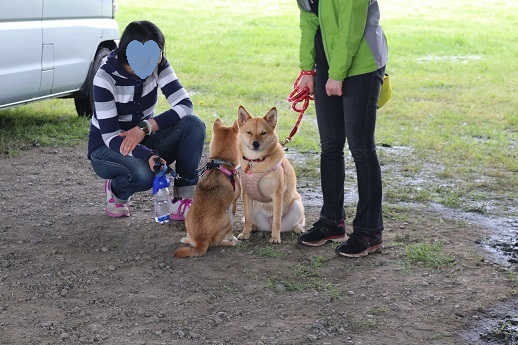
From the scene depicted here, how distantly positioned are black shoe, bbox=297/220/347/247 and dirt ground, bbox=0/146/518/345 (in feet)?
0.18

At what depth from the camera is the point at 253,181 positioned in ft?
16.6

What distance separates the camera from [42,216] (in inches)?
220

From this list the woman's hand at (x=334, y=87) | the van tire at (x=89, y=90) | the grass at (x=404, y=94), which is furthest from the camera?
the van tire at (x=89, y=90)

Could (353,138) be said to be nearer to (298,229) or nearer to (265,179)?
(265,179)

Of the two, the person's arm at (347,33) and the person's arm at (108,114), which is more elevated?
the person's arm at (347,33)

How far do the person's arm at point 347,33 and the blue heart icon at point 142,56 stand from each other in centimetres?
120

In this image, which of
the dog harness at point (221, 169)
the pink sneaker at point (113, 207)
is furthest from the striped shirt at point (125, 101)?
the dog harness at point (221, 169)

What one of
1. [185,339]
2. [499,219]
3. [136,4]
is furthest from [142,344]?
[136,4]

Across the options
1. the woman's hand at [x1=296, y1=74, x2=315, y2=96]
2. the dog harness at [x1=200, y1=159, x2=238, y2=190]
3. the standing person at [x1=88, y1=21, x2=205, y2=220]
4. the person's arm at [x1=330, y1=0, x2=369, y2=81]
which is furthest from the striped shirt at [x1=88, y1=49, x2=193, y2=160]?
the person's arm at [x1=330, y1=0, x2=369, y2=81]

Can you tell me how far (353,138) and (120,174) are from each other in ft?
5.44

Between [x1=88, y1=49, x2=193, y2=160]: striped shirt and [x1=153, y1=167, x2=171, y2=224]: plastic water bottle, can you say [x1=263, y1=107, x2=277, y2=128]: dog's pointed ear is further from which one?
[x1=153, y1=167, x2=171, y2=224]: plastic water bottle

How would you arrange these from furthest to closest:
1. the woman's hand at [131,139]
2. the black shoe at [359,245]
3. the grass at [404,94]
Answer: the grass at [404,94]
the woman's hand at [131,139]
the black shoe at [359,245]

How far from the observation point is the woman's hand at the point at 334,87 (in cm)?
450

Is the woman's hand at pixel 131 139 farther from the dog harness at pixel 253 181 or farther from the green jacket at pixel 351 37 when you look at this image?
the green jacket at pixel 351 37
